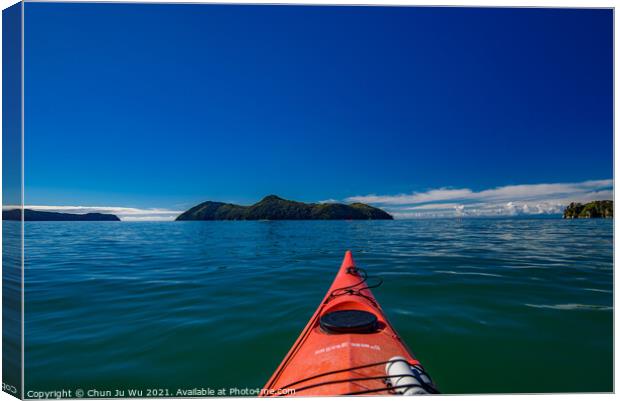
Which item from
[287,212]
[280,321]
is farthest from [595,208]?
[287,212]

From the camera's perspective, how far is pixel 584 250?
9.14m

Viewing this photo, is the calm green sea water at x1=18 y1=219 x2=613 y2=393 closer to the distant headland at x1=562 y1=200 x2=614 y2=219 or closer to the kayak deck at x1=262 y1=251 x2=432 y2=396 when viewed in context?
the distant headland at x1=562 y1=200 x2=614 y2=219

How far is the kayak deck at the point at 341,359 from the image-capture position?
2.38m

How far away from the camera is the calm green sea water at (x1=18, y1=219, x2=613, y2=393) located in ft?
10.8

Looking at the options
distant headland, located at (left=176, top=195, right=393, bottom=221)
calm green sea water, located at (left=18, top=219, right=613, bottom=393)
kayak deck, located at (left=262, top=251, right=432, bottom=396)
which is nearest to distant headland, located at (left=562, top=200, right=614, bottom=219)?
calm green sea water, located at (left=18, top=219, right=613, bottom=393)

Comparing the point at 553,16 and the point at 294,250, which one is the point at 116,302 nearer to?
the point at 294,250

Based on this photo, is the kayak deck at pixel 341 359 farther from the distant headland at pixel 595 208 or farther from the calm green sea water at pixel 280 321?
the distant headland at pixel 595 208

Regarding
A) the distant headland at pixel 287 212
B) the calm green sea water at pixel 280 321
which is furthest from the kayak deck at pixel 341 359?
the distant headland at pixel 287 212

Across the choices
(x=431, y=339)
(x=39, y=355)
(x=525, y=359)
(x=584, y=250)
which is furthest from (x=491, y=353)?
(x=584, y=250)

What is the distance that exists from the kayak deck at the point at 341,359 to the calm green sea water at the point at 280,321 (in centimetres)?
67

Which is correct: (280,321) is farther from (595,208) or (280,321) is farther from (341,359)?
(595,208)

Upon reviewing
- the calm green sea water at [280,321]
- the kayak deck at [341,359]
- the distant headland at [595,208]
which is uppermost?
the distant headland at [595,208]

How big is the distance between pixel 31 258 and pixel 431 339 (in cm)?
1325

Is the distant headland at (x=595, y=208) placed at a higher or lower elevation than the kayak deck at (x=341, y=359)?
higher
